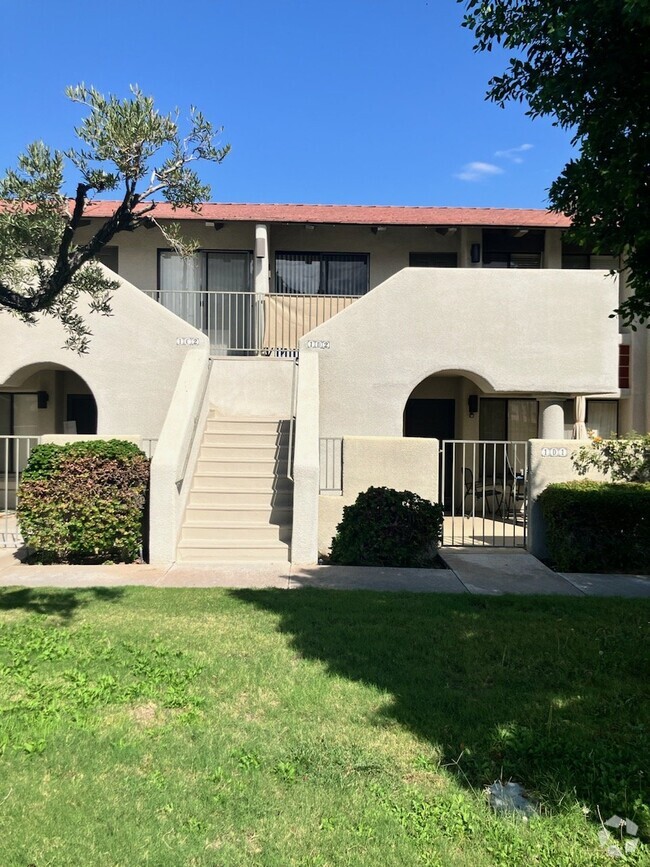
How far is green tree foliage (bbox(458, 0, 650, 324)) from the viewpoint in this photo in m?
4.34

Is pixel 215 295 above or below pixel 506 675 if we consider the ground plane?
above

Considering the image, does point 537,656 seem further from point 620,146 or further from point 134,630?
point 620,146

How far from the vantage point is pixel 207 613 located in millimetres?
6070

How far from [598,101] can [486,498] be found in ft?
32.2

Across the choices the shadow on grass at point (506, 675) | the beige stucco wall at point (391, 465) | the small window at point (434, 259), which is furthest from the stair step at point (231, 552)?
the small window at point (434, 259)

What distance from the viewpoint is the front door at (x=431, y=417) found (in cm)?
1526

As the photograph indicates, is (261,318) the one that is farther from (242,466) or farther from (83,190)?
(83,190)

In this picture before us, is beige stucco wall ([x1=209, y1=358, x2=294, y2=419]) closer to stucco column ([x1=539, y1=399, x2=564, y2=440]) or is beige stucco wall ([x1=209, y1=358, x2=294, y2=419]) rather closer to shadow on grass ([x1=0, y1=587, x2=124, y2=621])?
stucco column ([x1=539, y1=399, x2=564, y2=440])

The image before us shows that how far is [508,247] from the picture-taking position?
15.3 m

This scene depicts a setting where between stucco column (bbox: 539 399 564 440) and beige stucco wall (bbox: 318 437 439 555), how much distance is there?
3879 millimetres

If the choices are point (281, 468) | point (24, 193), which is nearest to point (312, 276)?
point (281, 468)

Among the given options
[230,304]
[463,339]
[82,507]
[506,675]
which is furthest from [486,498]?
[506,675]

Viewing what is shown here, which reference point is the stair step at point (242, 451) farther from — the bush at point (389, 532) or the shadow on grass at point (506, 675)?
the shadow on grass at point (506, 675)

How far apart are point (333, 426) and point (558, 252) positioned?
7.87 m
